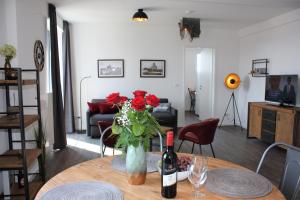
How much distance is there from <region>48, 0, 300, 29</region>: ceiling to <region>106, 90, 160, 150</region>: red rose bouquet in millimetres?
3350

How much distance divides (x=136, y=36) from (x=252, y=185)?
5.38 m

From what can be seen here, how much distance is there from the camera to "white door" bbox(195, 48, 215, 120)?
6.92 metres

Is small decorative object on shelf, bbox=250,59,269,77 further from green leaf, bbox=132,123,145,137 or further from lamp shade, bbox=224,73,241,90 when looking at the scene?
green leaf, bbox=132,123,145,137

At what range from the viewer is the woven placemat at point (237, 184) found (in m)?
1.30

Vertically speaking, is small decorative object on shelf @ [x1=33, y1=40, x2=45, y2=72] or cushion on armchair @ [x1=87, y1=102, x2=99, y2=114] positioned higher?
small decorative object on shelf @ [x1=33, y1=40, x2=45, y2=72]


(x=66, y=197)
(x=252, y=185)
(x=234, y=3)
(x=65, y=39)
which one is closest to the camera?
(x=66, y=197)

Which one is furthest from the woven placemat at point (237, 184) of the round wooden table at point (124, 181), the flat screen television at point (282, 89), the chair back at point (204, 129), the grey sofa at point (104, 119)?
the grey sofa at point (104, 119)

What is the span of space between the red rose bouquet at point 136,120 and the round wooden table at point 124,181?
9.4 inches

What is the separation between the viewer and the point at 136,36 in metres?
6.23

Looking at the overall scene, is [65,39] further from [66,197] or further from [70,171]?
[66,197]

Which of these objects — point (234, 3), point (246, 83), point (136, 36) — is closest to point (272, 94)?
point (246, 83)

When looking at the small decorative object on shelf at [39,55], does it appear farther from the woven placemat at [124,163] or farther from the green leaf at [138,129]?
the green leaf at [138,129]

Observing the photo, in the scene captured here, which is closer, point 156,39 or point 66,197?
point 66,197

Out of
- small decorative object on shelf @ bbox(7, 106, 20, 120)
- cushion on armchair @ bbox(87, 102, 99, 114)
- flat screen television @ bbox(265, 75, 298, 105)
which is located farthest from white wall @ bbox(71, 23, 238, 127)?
small decorative object on shelf @ bbox(7, 106, 20, 120)
